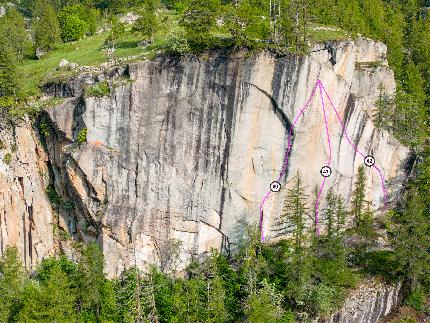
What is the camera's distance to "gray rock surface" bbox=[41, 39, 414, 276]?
33094 mm

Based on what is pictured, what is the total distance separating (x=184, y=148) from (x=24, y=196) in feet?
35.3

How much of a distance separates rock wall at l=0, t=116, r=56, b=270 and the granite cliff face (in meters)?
0.32

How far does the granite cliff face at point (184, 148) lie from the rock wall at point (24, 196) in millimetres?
319

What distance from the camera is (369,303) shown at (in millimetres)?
35031

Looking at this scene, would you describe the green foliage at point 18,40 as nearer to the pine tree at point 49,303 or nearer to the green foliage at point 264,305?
the pine tree at point 49,303

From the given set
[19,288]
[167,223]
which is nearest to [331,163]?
[167,223]

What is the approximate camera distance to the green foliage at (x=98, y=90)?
32.9 meters

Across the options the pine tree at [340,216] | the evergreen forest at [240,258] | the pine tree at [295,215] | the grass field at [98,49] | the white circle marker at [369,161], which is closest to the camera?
the evergreen forest at [240,258]

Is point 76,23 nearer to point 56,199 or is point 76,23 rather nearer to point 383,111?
Answer: point 56,199

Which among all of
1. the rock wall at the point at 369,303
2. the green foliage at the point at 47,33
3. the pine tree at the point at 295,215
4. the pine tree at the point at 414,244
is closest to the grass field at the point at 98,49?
the green foliage at the point at 47,33

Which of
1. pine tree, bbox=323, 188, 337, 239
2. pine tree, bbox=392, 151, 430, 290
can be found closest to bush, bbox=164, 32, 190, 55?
pine tree, bbox=323, 188, 337, 239

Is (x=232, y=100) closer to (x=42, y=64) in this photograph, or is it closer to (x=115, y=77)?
(x=115, y=77)

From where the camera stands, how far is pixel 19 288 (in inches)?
1224

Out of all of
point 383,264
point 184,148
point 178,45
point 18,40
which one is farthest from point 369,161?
point 18,40
